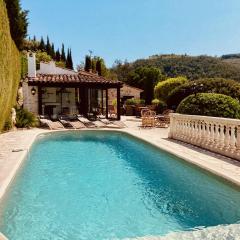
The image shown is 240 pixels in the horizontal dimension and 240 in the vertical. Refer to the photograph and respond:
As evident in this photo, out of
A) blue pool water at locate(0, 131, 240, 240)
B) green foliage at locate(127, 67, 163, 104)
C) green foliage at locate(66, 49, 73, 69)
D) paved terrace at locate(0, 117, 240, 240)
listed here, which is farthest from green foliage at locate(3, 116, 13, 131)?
green foliage at locate(127, 67, 163, 104)

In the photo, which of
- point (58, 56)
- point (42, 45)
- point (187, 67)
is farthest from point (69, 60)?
point (187, 67)

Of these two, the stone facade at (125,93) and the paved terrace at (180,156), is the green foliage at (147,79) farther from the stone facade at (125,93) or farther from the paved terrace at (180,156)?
the paved terrace at (180,156)

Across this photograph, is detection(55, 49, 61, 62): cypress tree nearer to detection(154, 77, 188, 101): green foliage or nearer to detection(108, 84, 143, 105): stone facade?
detection(108, 84, 143, 105): stone facade

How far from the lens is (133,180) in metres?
9.91

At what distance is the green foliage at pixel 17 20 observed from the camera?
2261 centimetres

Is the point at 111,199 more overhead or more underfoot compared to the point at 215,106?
more underfoot

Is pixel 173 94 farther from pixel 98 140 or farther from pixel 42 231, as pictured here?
pixel 42 231

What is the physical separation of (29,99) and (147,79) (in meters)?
30.4

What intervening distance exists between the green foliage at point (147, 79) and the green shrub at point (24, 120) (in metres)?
31.4

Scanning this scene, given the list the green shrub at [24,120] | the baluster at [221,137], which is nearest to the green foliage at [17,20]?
the green shrub at [24,120]

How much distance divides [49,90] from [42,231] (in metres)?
25.7

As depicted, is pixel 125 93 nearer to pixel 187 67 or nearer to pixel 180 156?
pixel 187 67

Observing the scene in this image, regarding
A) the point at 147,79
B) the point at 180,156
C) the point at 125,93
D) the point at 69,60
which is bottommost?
the point at 180,156

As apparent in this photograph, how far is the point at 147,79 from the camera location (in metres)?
55.3
